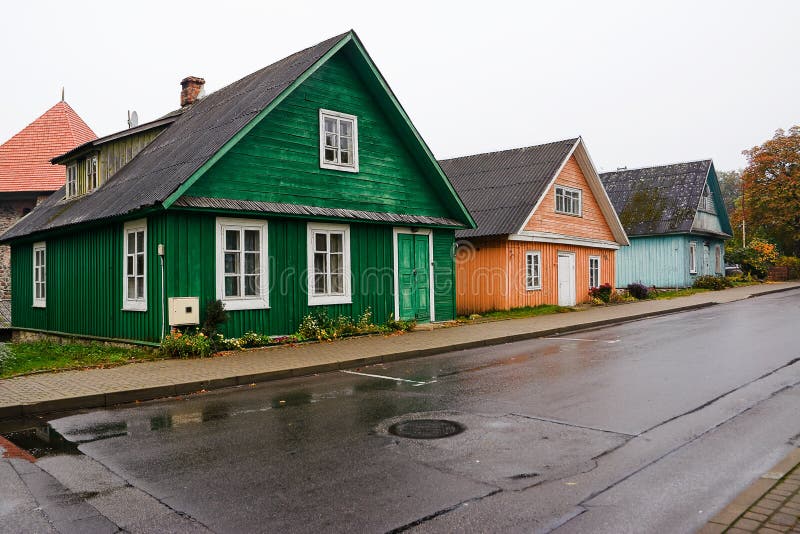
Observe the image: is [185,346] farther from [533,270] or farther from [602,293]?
[602,293]

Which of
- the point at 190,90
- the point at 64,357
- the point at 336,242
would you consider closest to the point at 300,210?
the point at 336,242

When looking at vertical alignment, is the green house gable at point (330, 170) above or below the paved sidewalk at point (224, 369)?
above

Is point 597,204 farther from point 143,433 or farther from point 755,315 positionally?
point 143,433

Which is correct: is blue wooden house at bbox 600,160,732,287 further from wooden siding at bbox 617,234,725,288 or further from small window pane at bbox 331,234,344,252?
small window pane at bbox 331,234,344,252

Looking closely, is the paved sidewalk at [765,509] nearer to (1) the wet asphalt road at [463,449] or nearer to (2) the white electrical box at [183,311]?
(1) the wet asphalt road at [463,449]

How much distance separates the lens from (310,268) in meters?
15.1

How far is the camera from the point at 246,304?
45.5 feet

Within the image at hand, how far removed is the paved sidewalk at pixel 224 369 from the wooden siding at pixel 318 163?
3528 millimetres

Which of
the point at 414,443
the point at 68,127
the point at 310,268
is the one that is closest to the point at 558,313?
the point at 310,268

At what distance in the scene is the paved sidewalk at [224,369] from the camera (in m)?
8.61

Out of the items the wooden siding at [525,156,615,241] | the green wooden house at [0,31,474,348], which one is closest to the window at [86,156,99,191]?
the green wooden house at [0,31,474,348]

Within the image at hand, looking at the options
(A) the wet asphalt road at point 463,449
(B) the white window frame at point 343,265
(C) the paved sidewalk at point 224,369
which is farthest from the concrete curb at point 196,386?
(B) the white window frame at point 343,265

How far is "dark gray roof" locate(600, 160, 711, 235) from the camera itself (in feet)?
118

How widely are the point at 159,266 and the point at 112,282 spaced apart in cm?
256
